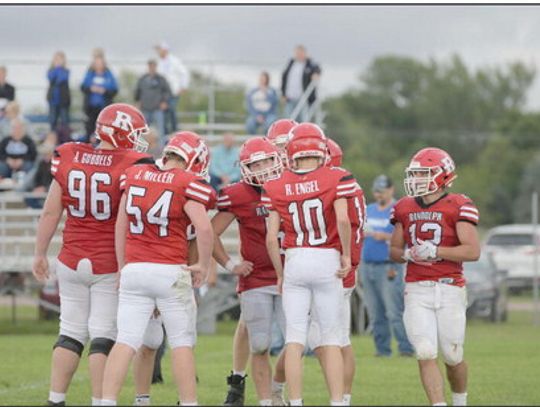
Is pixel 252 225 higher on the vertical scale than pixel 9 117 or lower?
lower

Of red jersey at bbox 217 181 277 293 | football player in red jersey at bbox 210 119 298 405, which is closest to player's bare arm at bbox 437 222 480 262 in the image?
red jersey at bbox 217 181 277 293

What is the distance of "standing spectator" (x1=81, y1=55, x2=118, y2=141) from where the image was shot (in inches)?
886

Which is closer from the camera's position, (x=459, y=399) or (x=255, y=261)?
(x=459, y=399)

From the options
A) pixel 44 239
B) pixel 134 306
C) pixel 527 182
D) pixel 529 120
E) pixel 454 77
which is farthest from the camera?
pixel 454 77

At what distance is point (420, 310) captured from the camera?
10734 mm

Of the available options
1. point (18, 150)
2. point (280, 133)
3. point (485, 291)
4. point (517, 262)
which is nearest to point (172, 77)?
point (18, 150)

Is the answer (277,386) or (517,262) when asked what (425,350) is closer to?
(277,386)

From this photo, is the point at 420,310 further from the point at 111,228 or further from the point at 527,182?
the point at 527,182

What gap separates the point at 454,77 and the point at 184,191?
82271 millimetres

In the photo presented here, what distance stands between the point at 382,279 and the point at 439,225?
7053mm

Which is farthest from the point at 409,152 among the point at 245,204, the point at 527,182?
the point at 245,204

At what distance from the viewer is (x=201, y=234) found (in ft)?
32.8

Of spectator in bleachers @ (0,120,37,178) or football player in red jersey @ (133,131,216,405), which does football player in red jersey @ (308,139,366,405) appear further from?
spectator in bleachers @ (0,120,37,178)

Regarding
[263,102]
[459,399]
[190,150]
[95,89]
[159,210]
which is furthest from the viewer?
[263,102]
